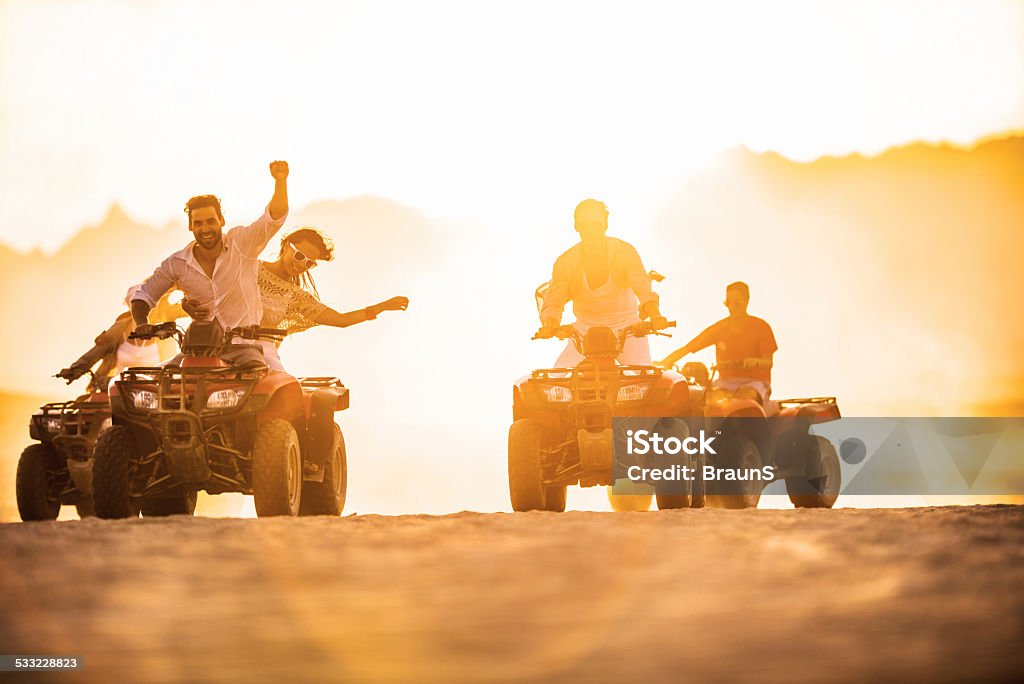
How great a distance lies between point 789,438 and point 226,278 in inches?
213

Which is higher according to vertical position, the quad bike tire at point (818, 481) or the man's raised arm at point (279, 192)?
the man's raised arm at point (279, 192)

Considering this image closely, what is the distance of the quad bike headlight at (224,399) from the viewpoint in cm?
933

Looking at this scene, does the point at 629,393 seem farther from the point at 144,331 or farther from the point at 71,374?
the point at 71,374

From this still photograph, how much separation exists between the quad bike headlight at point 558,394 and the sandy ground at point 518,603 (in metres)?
2.77

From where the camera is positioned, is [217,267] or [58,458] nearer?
[217,267]

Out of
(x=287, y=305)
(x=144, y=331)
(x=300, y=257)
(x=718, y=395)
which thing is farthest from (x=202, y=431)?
(x=718, y=395)

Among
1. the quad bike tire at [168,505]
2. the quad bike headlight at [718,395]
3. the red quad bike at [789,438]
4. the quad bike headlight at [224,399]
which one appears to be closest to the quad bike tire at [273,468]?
the quad bike headlight at [224,399]

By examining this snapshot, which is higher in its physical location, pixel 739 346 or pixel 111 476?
pixel 739 346

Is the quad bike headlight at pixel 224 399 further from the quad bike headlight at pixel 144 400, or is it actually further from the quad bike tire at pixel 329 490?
the quad bike tire at pixel 329 490

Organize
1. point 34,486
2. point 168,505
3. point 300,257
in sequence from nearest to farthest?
point 168,505 → point 300,257 → point 34,486

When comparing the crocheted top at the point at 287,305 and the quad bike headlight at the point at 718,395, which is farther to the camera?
the quad bike headlight at the point at 718,395

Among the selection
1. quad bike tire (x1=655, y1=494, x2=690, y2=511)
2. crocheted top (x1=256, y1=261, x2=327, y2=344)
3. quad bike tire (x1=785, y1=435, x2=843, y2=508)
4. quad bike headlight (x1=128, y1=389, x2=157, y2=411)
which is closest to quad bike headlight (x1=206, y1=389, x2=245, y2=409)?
quad bike headlight (x1=128, y1=389, x2=157, y2=411)

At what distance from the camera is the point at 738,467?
38.9 feet

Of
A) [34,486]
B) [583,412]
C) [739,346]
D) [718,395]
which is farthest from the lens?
[739,346]
